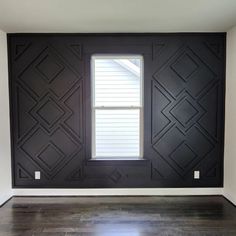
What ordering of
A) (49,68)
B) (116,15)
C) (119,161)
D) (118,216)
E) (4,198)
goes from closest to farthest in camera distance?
(116,15) < (118,216) < (4,198) < (49,68) < (119,161)

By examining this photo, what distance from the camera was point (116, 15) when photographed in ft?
9.90

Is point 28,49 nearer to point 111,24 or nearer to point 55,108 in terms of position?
point 55,108

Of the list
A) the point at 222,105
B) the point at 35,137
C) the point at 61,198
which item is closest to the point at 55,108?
the point at 35,137

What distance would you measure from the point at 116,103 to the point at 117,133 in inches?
18.7

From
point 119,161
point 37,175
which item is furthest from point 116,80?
point 37,175

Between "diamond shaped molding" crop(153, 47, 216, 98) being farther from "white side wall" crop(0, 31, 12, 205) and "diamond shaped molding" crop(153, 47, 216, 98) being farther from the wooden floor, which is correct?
"white side wall" crop(0, 31, 12, 205)

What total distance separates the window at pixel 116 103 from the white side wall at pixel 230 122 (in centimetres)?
131

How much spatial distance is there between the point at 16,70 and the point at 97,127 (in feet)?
4.95

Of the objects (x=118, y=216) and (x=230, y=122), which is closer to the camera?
(x=118, y=216)

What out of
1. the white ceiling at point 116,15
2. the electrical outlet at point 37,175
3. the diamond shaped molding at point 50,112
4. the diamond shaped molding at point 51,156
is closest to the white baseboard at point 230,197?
the white ceiling at point 116,15

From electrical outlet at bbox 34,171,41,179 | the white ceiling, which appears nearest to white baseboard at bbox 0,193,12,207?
electrical outlet at bbox 34,171,41,179

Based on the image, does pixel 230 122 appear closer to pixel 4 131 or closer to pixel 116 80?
pixel 116 80

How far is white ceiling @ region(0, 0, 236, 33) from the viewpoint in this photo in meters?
2.66

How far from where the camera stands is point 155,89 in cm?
388
